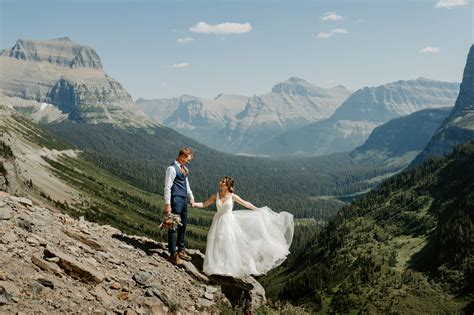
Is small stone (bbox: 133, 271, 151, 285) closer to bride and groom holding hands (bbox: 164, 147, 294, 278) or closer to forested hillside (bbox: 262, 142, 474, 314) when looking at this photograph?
bride and groom holding hands (bbox: 164, 147, 294, 278)

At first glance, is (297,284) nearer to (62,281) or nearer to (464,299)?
(464,299)

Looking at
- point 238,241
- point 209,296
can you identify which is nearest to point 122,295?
point 209,296

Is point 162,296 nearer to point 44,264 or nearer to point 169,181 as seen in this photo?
point 44,264

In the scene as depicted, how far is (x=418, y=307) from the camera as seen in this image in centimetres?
12838

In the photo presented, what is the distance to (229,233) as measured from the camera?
24422 mm

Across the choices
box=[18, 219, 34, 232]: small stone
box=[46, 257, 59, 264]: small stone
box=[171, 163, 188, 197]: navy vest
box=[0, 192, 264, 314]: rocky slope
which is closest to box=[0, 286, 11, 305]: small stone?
box=[0, 192, 264, 314]: rocky slope

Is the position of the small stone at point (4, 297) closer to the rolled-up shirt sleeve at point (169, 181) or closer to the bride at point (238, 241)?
the rolled-up shirt sleeve at point (169, 181)

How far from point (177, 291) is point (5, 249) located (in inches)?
354

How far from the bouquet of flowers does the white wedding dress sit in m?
2.10

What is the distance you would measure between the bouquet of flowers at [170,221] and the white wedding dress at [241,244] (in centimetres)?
210

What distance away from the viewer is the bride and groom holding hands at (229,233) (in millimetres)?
24062

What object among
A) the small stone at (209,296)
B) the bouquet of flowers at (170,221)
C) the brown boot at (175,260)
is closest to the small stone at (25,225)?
the bouquet of flowers at (170,221)

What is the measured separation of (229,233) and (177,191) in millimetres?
3980

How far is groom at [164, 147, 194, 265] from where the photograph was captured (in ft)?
77.3
